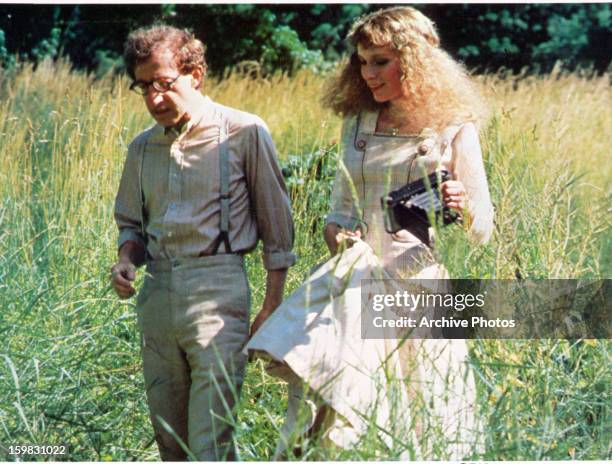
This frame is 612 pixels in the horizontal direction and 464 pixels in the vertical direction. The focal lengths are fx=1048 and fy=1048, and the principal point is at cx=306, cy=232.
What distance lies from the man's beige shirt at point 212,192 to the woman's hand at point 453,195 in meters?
0.49

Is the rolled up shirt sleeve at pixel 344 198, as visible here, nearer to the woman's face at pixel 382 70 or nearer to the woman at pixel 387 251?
the woman at pixel 387 251

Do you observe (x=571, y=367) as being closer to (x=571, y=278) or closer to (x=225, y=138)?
(x=571, y=278)

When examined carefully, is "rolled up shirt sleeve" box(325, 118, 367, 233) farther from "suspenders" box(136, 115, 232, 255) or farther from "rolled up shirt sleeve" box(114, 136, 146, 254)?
"rolled up shirt sleeve" box(114, 136, 146, 254)

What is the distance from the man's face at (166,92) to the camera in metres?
2.87

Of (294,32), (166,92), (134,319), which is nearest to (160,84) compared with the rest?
(166,92)

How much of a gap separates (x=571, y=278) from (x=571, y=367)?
409 millimetres

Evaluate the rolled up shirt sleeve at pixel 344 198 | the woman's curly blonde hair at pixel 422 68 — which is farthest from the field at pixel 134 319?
the rolled up shirt sleeve at pixel 344 198

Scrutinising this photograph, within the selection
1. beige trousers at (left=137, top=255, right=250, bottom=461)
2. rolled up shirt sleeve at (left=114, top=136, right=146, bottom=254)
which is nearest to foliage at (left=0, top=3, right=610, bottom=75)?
rolled up shirt sleeve at (left=114, top=136, right=146, bottom=254)

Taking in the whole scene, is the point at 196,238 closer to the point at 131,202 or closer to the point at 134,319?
the point at 131,202

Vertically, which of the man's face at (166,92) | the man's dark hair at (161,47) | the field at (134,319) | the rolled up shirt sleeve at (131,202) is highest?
the man's dark hair at (161,47)

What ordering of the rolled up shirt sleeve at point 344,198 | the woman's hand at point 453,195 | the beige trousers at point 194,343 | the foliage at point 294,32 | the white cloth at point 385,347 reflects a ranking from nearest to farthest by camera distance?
the white cloth at point 385,347 → the woman's hand at point 453,195 → the beige trousers at point 194,343 → the rolled up shirt sleeve at point 344,198 → the foliage at point 294,32

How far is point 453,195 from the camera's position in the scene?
2.66 metres

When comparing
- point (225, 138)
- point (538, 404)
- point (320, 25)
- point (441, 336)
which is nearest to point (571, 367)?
point (538, 404)

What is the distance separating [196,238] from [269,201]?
229mm
